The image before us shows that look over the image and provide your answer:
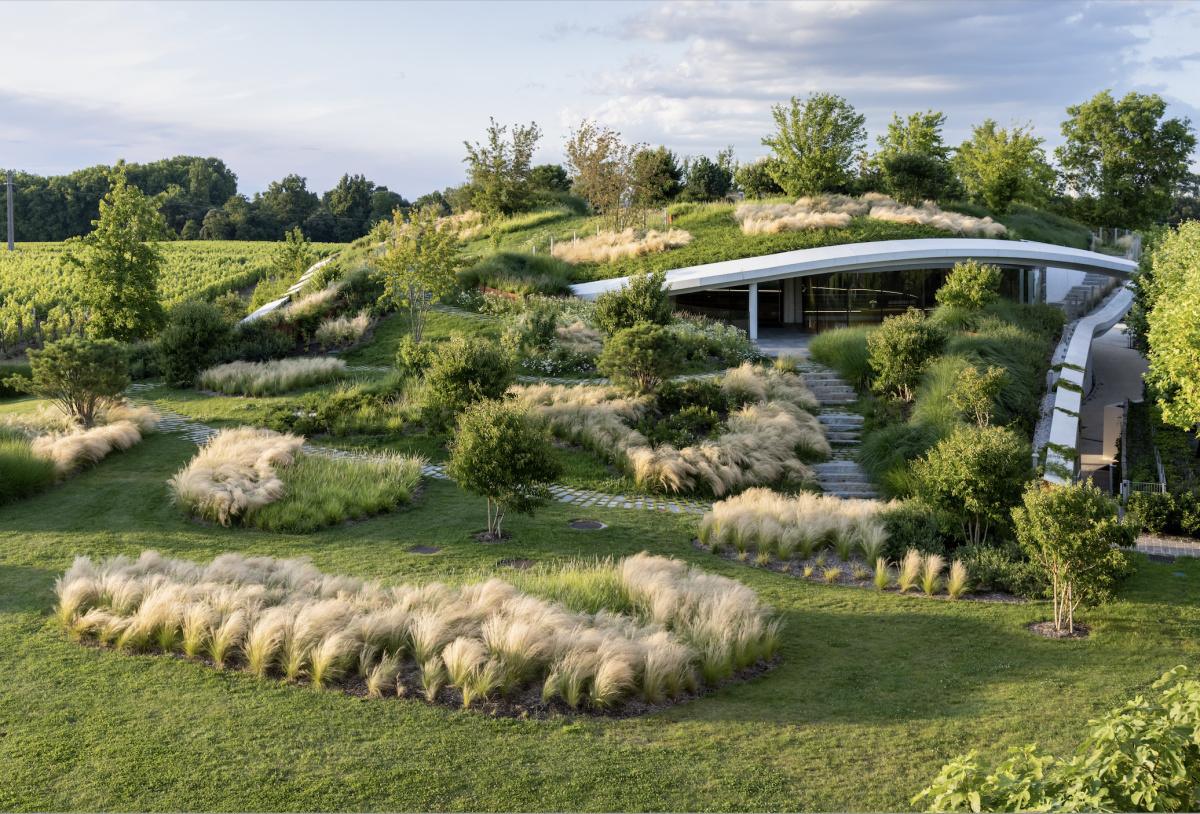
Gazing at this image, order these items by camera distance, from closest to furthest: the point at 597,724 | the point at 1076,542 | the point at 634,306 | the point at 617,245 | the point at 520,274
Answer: the point at 597,724
the point at 1076,542
the point at 634,306
the point at 520,274
the point at 617,245

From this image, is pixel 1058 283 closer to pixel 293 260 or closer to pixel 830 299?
pixel 830 299

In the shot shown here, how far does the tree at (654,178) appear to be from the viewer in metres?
34.9

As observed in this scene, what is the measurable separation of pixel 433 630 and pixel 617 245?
2463cm

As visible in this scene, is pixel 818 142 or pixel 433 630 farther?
pixel 818 142

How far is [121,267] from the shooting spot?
74.2 feet

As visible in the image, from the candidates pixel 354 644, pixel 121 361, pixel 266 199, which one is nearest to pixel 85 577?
pixel 354 644

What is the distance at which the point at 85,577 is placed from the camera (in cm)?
864

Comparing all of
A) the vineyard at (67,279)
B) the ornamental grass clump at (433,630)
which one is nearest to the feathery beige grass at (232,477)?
the ornamental grass clump at (433,630)

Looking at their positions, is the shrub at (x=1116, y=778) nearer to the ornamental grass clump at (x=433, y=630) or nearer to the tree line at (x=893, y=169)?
the ornamental grass clump at (x=433, y=630)

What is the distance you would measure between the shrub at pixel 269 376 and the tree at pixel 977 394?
41.8ft

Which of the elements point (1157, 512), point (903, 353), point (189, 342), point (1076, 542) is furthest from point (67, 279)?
point (1076, 542)

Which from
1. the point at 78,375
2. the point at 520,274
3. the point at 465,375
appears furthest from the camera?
the point at 520,274

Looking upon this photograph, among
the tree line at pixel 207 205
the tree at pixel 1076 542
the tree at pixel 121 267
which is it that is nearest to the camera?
the tree at pixel 1076 542

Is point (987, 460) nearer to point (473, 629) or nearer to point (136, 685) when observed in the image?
point (473, 629)
